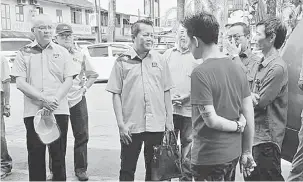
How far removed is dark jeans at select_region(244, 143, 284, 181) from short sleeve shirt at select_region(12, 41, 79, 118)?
6.04ft

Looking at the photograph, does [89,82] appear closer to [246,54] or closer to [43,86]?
[43,86]

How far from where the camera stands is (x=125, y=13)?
52875mm

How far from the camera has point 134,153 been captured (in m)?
3.69

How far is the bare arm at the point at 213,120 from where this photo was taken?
8.13 feet

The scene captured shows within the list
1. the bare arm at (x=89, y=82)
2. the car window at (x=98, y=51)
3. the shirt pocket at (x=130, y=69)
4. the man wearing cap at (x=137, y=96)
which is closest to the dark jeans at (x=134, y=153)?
the man wearing cap at (x=137, y=96)

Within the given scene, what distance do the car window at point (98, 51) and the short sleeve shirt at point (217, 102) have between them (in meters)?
13.2

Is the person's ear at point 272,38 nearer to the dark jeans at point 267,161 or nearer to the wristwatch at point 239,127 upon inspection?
the dark jeans at point 267,161

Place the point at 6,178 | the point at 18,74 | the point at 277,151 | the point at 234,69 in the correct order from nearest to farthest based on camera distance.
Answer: the point at 234,69, the point at 277,151, the point at 18,74, the point at 6,178

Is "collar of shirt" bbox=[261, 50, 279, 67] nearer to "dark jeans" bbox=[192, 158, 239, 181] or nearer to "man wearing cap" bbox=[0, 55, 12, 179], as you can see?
"dark jeans" bbox=[192, 158, 239, 181]

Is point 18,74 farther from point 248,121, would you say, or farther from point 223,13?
point 223,13

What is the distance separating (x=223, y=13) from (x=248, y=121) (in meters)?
4.65

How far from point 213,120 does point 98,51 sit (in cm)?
1349

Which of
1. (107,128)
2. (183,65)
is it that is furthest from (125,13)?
(183,65)

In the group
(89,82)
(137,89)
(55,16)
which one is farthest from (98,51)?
(55,16)
